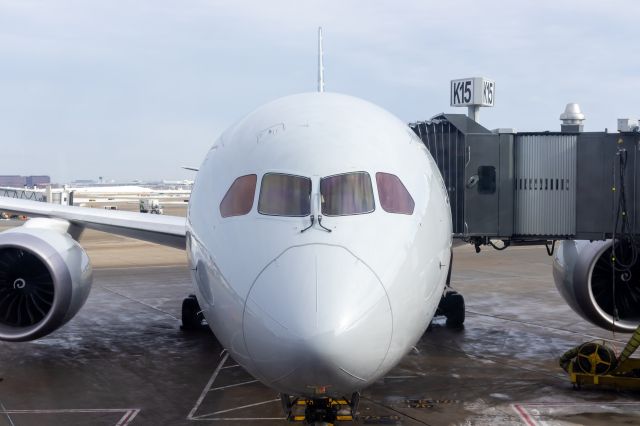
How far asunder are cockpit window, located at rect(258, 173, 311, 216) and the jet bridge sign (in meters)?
13.3

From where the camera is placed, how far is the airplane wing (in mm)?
14398

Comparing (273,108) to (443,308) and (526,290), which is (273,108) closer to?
(443,308)

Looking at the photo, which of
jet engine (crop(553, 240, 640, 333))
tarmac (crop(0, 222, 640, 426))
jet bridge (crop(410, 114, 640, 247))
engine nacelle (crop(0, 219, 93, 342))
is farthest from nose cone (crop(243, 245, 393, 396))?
jet engine (crop(553, 240, 640, 333))

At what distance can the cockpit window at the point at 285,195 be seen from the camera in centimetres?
662

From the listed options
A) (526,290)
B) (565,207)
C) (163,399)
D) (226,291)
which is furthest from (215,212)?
(526,290)

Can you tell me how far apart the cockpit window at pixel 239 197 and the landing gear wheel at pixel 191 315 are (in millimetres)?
9633

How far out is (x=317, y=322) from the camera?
18.5ft

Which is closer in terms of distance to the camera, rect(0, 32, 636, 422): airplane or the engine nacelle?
rect(0, 32, 636, 422): airplane

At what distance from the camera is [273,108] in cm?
825

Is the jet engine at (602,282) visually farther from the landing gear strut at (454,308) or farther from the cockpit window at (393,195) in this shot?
the cockpit window at (393,195)

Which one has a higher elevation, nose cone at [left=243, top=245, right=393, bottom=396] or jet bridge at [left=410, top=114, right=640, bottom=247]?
jet bridge at [left=410, top=114, right=640, bottom=247]

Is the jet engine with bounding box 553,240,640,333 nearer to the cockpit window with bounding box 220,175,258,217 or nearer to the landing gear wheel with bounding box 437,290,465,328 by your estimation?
the landing gear wheel with bounding box 437,290,465,328

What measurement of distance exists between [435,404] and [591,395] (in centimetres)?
245

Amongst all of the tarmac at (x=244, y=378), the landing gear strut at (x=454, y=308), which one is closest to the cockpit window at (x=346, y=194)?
the tarmac at (x=244, y=378)
